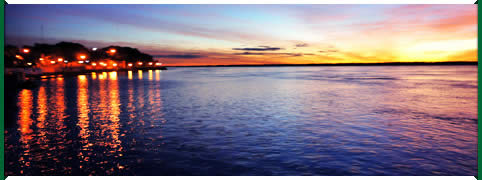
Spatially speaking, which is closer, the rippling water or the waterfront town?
the rippling water

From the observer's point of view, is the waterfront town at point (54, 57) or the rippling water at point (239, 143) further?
the waterfront town at point (54, 57)

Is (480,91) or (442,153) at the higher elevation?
(480,91)

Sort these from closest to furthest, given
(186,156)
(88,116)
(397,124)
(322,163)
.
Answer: (322,163) → (186,156) → (397,124) → (88,116)

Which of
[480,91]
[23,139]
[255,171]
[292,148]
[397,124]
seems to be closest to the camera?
[480,91]

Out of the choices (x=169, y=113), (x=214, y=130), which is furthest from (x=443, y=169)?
(x=169, y=113)

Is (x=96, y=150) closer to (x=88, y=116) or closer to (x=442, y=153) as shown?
(x=88, y=116)

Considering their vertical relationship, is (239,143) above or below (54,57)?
below

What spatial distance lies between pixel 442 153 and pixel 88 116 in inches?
642

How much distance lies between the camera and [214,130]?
13.8 metres

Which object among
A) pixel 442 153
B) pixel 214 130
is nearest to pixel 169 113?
pixel 214 130

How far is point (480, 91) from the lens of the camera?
7.89 m

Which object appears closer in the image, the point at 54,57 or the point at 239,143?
the point at 239,143

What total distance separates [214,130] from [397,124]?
866 centimetres

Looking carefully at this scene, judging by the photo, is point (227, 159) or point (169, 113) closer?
point (227, 159)
